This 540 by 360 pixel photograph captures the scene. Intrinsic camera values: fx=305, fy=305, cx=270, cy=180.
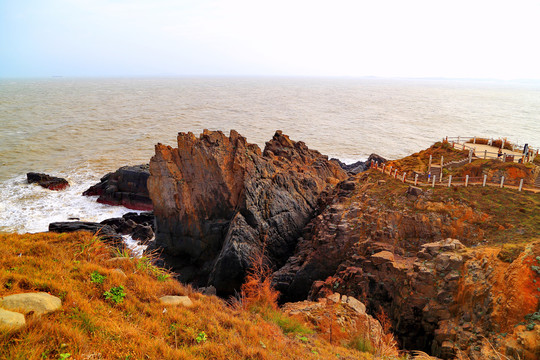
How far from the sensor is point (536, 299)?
1009 centimetres

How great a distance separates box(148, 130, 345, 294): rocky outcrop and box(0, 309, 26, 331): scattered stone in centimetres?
1486

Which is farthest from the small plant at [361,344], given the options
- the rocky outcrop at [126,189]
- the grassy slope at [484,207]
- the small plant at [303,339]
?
the rocky outcrop at [126,189]

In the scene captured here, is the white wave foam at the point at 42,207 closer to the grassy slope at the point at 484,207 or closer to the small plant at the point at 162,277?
the small plant at the point at 162,277

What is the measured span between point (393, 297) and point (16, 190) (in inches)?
1763

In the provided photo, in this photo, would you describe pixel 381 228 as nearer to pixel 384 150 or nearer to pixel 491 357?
pixel 491 357

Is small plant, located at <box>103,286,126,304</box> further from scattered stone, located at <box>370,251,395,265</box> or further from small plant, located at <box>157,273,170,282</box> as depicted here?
scattered stone, located at <box>370,251,395,265</box>

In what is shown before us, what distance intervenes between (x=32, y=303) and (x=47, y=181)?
4169cm

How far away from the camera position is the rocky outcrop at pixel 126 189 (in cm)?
3706

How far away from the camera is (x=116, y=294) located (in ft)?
26.5

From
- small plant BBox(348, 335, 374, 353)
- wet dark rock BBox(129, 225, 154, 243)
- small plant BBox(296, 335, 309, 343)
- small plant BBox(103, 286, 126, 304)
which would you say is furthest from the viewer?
wet dark rock BBox(129, 225, 154, 243)

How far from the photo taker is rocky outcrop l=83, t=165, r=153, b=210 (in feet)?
122

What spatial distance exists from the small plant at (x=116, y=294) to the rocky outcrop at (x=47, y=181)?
39.0m

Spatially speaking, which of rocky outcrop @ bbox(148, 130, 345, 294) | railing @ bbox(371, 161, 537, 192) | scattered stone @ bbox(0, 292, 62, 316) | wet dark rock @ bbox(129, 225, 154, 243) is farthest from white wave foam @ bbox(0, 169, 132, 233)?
railing @ bbox(371, 161, 537, 192)

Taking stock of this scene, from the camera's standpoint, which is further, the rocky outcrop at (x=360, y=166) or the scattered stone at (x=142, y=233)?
the rocky outcrop at (x=360, y=166)
